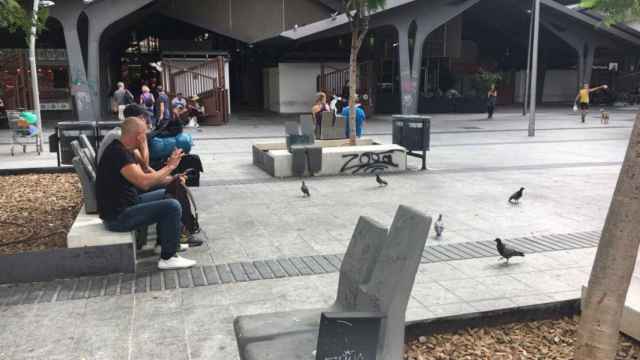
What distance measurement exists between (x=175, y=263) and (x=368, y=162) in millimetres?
6221

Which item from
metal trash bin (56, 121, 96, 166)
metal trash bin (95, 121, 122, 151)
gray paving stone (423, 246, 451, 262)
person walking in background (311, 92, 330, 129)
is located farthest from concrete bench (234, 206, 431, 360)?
person walking in background (311, 92, 330, 129)

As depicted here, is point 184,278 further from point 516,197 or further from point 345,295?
point 516,197

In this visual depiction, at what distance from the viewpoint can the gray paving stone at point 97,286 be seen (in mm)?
4721

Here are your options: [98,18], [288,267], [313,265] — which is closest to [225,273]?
[288,267]

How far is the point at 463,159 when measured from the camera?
13.1 metres

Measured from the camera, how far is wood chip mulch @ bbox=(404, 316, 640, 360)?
3.19 m

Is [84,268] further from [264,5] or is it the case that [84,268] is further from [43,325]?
[264,5]

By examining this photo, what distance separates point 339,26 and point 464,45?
647 inches

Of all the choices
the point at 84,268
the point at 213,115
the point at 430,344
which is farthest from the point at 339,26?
the point at 430,344

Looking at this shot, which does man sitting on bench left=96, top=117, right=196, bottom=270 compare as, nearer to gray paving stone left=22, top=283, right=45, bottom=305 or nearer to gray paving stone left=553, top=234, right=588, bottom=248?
gray paving stone left=22, top=283, right=45, bottom=305

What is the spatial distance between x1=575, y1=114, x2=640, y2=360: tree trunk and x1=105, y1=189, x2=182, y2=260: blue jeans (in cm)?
363

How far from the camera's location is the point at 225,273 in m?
5.31

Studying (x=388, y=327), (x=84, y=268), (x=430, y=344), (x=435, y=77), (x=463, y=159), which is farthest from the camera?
(x=435, y=77)

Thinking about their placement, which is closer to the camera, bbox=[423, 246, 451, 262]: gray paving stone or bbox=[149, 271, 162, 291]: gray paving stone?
bbox=[149, 271, 162, 291]: gray paving stone
